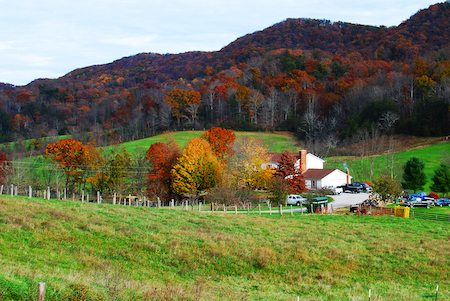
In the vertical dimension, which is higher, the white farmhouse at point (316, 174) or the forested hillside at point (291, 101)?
the forested hillside at point (291, 101)

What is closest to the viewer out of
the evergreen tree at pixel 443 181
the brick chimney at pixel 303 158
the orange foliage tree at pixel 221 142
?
the evergreen tree at pixel 443 181

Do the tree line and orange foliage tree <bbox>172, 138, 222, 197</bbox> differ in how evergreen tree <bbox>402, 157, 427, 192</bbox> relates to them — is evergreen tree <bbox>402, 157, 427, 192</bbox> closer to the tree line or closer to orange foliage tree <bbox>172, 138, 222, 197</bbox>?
the tree line

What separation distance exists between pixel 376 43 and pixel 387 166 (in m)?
131

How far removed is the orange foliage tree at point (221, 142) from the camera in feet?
228

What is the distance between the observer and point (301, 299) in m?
14.1

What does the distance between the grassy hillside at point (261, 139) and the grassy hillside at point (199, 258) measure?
63510 mm

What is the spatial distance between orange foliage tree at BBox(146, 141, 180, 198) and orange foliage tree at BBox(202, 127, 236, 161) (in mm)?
8622

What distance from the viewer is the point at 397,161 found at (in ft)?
228

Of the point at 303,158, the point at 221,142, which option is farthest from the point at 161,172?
the point at 303,158

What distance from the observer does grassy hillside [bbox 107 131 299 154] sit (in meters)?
91.4

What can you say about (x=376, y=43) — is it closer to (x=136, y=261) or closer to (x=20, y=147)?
(x=20, y=147)

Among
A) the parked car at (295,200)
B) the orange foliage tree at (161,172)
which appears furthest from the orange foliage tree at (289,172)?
the orange foliage tree at (161,172)

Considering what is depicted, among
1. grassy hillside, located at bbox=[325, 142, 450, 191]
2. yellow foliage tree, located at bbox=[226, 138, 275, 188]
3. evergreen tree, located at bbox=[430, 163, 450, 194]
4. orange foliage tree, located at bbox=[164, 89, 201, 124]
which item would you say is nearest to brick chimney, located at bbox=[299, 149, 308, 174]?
yellow foliage tree, located at bbox=[226, 138, 275, 188]

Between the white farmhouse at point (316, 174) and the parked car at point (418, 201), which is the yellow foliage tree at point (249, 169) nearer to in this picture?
the white farmhouse at point (316, 174)
